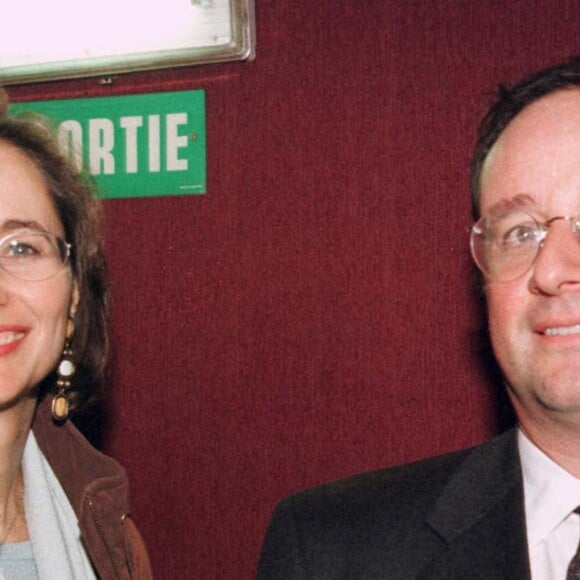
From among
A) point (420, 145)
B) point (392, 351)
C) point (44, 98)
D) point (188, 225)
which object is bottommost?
point (392, 351)

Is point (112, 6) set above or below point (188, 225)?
above

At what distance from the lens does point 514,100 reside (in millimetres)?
1800

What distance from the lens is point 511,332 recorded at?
1646 millimetres

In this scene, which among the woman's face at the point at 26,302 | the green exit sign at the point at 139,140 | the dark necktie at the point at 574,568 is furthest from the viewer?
the green exit sign at the point at 139,140

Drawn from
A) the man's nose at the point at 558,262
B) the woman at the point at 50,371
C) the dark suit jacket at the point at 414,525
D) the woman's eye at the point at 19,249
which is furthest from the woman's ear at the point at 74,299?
the man's nose at the point at 558,262

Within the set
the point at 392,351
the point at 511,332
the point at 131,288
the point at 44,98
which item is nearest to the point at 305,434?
the point at 392,351

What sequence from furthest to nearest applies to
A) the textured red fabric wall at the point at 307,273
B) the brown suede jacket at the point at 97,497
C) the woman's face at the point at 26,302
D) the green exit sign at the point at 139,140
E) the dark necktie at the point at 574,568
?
1. the green exit sign at the point at 139,140
2. the textured red fabric wall at the point at 307,273
3. the brown suede jacket at the point at 97,497
4. the woman's face at the point at 26,302
5. the dark necktie at the point at 574,568

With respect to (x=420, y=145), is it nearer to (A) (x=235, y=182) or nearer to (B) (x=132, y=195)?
(A) (x=235, y=182)

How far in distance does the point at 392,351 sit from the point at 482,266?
0.51 metres

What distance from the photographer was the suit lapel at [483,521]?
1568mm

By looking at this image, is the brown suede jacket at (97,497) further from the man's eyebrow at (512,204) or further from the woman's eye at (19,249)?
the man's eyebrow at (512,204)

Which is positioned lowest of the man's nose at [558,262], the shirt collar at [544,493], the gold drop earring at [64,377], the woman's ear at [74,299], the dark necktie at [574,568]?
the dark necktie at [574,568]

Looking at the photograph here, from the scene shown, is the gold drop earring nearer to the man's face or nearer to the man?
the man

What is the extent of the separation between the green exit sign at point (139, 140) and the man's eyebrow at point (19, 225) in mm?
497
